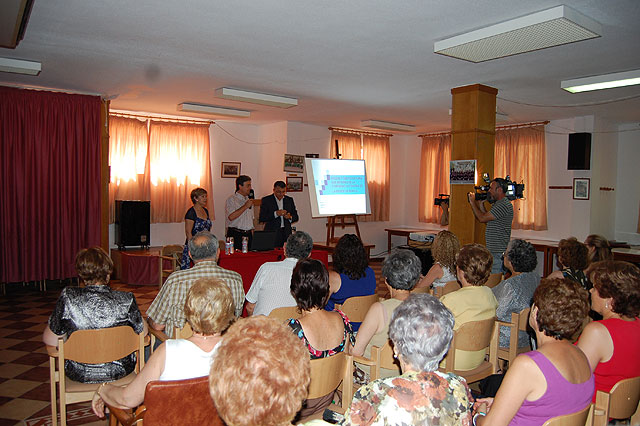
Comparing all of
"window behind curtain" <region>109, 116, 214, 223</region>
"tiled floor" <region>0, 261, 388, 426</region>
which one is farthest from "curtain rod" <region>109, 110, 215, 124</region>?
"tiled floor" <region>0, 261, 388, 426</region>

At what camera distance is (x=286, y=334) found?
1388 millimetres

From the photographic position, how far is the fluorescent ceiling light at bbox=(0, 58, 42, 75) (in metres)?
5.30

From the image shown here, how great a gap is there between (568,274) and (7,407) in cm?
434

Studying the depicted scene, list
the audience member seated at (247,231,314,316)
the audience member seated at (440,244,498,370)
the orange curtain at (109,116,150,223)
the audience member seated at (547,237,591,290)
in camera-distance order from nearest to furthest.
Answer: the audience member seated at (440,244,498,370) < the audience member seated at (247,231,314,316) < the audience member seated at (547,237,591,290) < the orange curtain at (109,116,150,223)

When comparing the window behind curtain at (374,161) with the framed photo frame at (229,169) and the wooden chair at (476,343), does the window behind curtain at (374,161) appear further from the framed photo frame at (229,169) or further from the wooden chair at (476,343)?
the wooden chair at (476,343)

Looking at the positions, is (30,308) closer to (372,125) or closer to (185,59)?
(185,59)

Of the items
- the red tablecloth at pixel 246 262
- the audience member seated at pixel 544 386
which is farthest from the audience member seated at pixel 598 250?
the red tablecloth at pixel 246 262

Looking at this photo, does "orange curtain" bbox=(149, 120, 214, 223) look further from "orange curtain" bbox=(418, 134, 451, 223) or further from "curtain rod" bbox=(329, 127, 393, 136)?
"orange curtain" bbox=(418, 134, 451, 223)

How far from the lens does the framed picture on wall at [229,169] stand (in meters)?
10.0

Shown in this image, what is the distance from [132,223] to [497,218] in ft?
19.9

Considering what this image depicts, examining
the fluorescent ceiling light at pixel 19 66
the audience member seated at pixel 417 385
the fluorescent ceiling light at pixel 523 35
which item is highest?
the fluorescent ceiling light at pixel 19 66

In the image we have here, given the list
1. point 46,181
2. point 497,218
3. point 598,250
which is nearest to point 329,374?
point 598,250

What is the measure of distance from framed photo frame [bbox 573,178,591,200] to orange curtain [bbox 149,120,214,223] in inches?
277

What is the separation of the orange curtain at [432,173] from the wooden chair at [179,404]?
31.4ft
